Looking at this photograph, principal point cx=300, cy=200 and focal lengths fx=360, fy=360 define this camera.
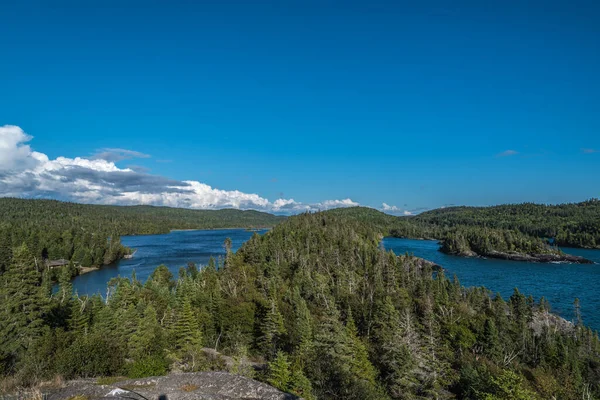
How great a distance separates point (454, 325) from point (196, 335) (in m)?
41.4

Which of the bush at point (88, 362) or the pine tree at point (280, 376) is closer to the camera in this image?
the bush at point (88, 362)

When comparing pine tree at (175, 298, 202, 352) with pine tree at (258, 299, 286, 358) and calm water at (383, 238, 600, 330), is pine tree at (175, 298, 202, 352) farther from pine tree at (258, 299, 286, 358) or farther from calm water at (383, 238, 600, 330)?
calm water at (383, 238, 600, 330)

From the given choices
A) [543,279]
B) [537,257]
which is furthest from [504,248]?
[543,279]

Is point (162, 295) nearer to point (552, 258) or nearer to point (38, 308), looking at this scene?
point (38, 308)

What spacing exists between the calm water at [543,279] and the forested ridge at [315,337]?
18.2 metres

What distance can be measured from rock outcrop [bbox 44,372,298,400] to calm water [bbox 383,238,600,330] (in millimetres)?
76114

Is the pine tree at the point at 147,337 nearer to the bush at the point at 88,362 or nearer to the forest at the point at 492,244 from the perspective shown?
the bush at the point at 88,362

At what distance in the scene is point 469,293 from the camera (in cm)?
7738

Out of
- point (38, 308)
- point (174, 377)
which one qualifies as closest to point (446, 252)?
point (38, 308)

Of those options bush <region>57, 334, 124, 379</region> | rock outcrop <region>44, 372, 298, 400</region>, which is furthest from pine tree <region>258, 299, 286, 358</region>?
rock outcrop <region>44, 372, 298, 400</region>

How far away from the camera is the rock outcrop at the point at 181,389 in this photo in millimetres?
13617

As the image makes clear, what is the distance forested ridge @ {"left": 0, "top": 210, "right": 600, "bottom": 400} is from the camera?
86.2 ft

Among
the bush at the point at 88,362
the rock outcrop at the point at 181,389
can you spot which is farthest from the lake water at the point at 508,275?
the rock outcrop at the point at 181,389

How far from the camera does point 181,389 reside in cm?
1514
